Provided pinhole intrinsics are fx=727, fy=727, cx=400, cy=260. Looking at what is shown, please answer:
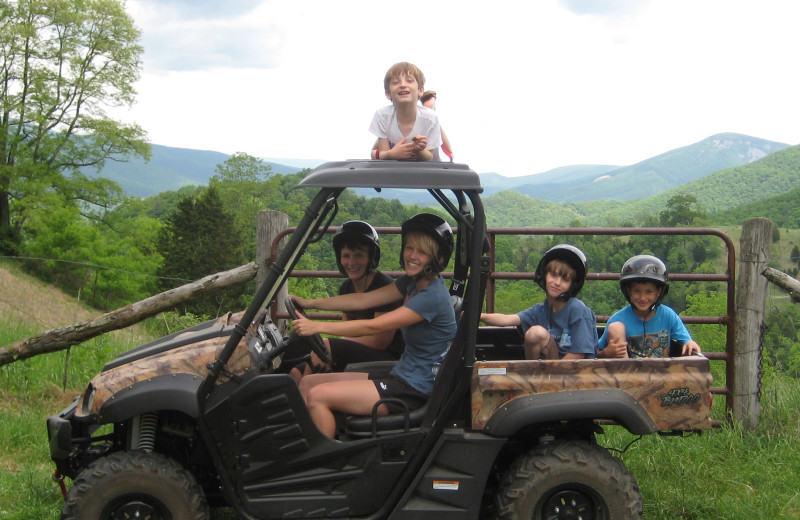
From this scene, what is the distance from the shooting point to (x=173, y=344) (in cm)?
354

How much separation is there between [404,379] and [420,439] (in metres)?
0.29

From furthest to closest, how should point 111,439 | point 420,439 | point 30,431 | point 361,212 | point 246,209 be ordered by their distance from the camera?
→ point 246,209 → point 361,212 → point 30,431 → point 111,439 → point 420,439

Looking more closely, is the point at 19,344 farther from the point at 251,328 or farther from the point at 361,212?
the point at 361,212

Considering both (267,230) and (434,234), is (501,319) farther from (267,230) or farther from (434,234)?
(267,230)

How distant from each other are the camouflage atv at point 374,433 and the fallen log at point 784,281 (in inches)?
92.0

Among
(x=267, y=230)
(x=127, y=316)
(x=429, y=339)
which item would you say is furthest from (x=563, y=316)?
(x=127, y=316)

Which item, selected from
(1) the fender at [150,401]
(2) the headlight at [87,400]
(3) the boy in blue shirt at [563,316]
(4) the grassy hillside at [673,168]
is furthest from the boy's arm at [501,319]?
(4) the grassy hillside at [673,168]

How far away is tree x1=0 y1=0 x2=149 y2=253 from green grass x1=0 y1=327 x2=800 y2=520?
37347 mm

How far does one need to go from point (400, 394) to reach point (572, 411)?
2.54ft

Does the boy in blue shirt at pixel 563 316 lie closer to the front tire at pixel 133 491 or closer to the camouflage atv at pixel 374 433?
the camouflage atv at pixel 374 433

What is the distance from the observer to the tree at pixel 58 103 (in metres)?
39.5

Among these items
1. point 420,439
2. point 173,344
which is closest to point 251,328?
point 173,344

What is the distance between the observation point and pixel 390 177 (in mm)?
2986

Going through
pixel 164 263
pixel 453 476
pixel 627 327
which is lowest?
pixel 164 263
